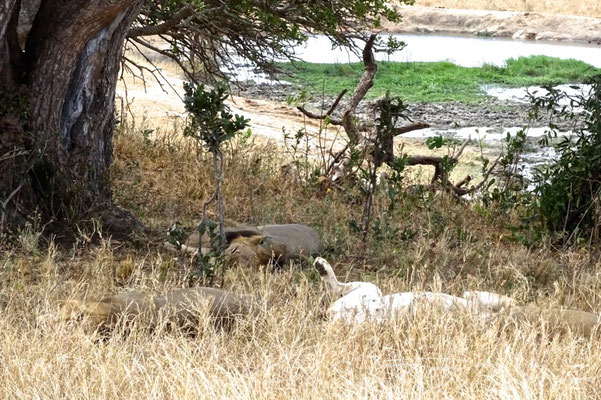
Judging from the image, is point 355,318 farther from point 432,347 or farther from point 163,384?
point 163,384

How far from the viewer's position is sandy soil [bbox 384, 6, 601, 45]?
3641 centimetres

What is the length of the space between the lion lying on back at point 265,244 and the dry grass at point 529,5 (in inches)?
1358

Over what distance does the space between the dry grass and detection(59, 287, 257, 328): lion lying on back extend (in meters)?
36.4

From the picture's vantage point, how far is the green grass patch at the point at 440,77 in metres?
24.0

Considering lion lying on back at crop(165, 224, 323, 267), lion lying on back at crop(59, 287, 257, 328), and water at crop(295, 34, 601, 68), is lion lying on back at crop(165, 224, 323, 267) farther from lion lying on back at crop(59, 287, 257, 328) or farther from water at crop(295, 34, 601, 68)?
water at crop(295, 34, 601, 68)

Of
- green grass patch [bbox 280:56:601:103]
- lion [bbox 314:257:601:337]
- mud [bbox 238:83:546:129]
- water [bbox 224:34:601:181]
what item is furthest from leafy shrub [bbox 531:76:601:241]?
water [bbox 224:34:601:181]

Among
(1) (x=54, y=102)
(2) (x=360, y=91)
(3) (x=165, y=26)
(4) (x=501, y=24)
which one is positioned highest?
(3) (x=165, y=26)

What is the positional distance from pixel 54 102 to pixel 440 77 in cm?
2031

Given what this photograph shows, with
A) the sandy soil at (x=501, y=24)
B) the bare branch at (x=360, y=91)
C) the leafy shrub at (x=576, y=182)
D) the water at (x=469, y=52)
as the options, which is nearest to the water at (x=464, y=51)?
the water at (x=469, y=52)

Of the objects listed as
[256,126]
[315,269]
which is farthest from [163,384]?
[256,126]

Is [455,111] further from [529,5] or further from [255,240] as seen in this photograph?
[529,5]

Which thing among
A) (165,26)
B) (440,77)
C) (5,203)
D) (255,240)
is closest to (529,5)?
(440,77)

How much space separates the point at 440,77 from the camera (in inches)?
1025

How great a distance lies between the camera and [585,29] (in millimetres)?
36375
